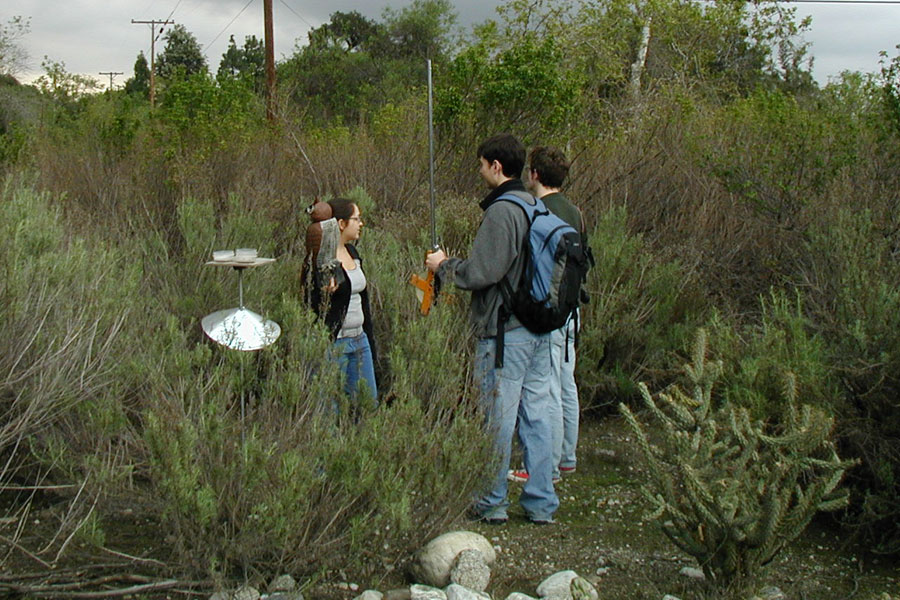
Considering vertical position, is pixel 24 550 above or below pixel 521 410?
below

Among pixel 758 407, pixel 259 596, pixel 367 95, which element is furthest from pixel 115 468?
pixel 367 95

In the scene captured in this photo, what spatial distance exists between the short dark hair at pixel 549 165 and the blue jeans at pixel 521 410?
990 millimetres

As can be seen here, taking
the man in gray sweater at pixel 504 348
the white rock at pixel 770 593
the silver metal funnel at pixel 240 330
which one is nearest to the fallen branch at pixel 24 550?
the silver metal funnel at pixel 240 330

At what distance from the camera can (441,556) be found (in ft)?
13.8

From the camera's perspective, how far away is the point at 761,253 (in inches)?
353

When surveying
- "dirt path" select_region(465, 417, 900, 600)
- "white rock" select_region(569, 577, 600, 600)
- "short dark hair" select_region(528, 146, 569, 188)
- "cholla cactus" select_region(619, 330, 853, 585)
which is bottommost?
"dirt path" select_region(465, 417, 900, 600)

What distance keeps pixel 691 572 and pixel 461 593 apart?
117 centimetres

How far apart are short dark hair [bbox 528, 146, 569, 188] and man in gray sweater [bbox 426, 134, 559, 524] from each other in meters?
0.54

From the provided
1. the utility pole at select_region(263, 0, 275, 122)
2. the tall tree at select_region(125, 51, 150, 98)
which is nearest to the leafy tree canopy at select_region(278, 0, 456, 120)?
the utility pole at select_region(263, 0, 275, 122)

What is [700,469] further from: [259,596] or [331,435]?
[259,596]

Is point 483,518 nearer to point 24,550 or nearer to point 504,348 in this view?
point 504,348

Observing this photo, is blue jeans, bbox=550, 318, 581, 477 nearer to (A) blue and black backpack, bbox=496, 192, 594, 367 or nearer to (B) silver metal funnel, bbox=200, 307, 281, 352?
(A) blue and black backpack, bbox=496, 192, 594, 367

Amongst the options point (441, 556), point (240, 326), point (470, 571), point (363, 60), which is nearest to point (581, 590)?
point (470, 571)

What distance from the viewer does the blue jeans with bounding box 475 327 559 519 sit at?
185 inches
